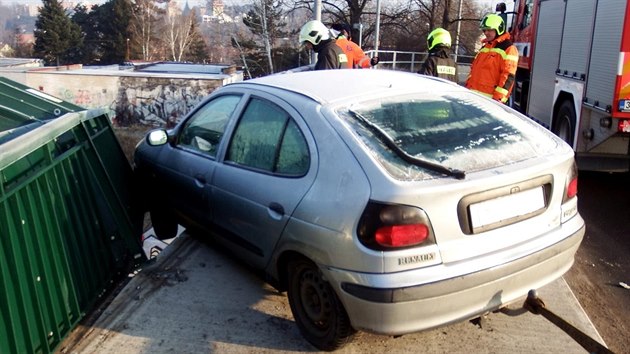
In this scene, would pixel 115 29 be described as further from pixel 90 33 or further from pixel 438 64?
pixel 438 64

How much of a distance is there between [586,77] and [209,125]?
519 centimetres

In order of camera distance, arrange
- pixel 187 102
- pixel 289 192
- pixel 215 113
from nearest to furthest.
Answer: pixel 289 192
pixel 215 113
pixel 187 102

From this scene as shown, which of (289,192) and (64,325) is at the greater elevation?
(289,192)

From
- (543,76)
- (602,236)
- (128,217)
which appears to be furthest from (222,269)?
(543,76)

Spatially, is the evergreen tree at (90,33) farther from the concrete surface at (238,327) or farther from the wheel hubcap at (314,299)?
the wheel hubcap at (314,299)

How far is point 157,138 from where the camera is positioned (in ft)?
15.0

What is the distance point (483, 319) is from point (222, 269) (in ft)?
6.50

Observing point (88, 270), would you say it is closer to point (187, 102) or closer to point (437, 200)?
point (437, 200)

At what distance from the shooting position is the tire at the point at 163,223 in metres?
5.03

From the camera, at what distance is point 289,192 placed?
322 cm

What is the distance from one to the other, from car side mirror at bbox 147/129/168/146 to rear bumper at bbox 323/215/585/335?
218 cm

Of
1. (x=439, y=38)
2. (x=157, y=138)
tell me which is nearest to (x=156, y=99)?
(x=439, y=38)

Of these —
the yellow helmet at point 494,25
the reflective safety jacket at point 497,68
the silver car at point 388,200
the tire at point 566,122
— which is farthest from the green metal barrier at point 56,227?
the tire at point 566,122

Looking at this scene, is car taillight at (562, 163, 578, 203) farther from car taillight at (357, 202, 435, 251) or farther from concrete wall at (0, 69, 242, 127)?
concrete wall at (0, 69, 242, 127)
